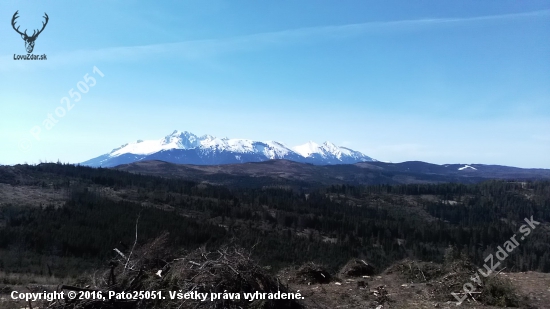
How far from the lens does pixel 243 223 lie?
79062 mm

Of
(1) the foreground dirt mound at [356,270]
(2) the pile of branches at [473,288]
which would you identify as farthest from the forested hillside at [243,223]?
(2) the pile of branches at [473,288]

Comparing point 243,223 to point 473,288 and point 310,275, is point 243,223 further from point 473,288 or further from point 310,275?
point 473,288

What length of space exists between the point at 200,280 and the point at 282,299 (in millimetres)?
2105

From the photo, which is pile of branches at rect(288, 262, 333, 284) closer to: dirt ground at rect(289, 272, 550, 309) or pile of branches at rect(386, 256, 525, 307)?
dirt ground at rect(289, 272, 550, 309)

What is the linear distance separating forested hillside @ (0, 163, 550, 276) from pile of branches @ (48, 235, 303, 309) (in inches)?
147

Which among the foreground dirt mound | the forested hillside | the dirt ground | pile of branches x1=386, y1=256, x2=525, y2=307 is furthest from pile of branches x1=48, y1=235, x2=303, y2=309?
the foreground dirt mound

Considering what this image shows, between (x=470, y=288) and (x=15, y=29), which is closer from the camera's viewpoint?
(x=470, y=288)

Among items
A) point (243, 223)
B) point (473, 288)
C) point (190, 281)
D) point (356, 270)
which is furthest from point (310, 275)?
point (243, 223)

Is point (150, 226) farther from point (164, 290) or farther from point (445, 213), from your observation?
point (445, 213)

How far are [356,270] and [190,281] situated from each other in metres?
8.61

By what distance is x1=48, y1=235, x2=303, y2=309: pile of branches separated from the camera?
25.5 feet

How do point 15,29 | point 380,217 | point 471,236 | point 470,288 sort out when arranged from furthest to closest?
1. point 380,217
2. point 471,236
3. point 15,29
4. point 470,288

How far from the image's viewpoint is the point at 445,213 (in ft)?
425

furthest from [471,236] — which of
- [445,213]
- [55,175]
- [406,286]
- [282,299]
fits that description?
[55,175]
